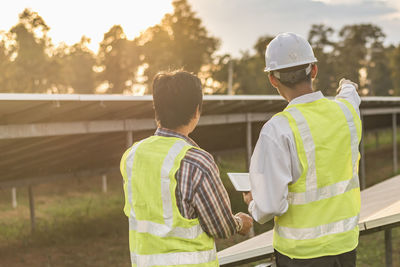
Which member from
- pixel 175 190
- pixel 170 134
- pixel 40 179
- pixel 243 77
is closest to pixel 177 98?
pixel 170 134

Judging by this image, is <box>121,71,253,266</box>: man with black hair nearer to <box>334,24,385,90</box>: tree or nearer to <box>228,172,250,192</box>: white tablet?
<box>228,172,250,192</box>: white tablet

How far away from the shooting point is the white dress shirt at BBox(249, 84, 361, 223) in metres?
2.06

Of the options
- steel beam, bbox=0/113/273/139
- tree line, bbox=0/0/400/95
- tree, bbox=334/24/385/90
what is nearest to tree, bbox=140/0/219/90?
tree line, bbox=0/0/400/95

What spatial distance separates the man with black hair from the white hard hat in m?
0.43

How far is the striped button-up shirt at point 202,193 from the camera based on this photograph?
1873 millimetres

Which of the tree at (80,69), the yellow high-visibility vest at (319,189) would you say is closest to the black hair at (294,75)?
the yellow high-visibility vest at (319,189)

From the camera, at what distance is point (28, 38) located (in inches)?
1227

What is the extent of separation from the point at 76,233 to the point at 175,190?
9703 mm

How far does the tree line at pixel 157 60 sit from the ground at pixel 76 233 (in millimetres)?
12963

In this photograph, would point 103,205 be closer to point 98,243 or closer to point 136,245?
point 98,243

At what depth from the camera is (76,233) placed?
10891mm

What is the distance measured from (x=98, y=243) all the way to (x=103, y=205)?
515 centimetres

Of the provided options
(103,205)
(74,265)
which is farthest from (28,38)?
(74,265)

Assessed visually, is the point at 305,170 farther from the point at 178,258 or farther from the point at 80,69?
the point at 80,69
